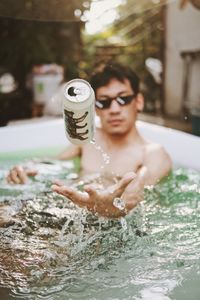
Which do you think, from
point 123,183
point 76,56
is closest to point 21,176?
point 123,183

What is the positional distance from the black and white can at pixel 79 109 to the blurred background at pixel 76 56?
344 cm

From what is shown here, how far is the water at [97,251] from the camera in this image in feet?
5.01

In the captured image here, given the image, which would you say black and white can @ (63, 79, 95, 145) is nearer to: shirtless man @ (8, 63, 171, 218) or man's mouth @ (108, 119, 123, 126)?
shirtless man @ (8, 63, 171, 218)

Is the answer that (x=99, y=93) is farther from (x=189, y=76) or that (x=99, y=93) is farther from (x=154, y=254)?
(x=189, y=76)

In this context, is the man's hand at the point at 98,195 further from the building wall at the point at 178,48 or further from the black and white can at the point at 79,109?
the building wall at the point at 178,48

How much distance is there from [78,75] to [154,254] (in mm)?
4993

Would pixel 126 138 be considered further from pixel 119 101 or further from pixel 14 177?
pixel 14 177

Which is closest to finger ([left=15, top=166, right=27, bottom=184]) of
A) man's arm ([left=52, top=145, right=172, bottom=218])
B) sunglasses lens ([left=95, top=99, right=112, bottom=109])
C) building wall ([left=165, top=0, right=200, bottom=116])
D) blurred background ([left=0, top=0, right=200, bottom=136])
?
man's arm ([left=52, top=145, right=172, bottom=218])

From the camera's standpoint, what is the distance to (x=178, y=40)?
6.04m

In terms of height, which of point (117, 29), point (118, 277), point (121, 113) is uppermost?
point (117, 29)

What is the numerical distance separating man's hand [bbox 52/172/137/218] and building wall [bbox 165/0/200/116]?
4.11 meters

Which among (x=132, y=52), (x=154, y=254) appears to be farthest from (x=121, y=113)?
(x=132, y=52)

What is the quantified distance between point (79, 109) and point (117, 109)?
0.79 metres

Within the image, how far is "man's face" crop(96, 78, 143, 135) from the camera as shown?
2668 millimetres
